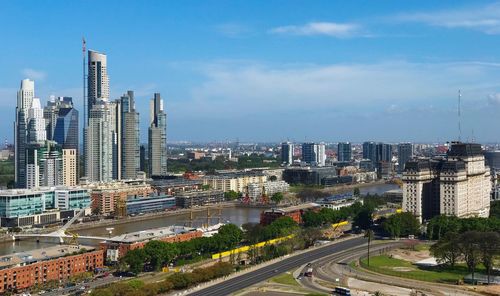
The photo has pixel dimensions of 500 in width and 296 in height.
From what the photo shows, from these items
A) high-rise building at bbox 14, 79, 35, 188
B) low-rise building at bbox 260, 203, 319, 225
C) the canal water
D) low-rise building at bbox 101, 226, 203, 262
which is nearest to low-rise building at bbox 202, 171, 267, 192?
the canal water

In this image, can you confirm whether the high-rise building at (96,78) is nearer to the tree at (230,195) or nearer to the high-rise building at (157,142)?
the high-rise building at (157,142)

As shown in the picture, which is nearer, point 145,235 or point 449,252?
point 449,252

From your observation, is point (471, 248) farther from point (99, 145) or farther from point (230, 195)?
point (99, 145)

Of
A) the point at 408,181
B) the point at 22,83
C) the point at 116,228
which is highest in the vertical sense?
the point at 22,83

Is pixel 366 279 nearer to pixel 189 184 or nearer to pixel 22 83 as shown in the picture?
pixel 189 184

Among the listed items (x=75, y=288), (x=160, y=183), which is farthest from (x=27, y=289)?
(x=160, y=183)

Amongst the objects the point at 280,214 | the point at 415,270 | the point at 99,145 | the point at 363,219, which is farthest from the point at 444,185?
the point at 99,145

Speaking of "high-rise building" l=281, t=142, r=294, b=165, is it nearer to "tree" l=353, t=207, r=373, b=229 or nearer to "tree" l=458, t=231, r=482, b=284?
"tree" l=353, t=207, r=373, b=229
